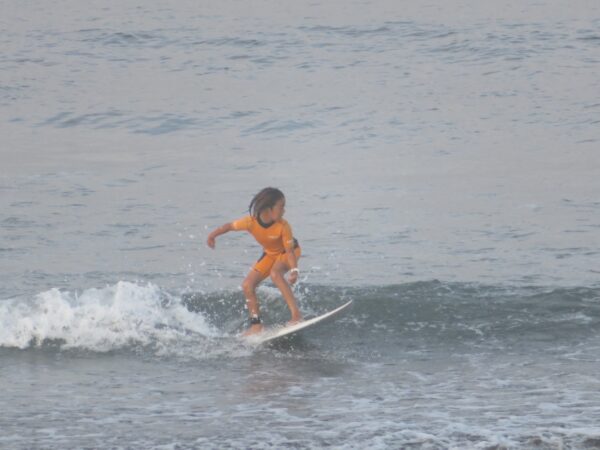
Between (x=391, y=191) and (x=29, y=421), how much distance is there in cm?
1003

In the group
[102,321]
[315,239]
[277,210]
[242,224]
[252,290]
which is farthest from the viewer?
[315,239]

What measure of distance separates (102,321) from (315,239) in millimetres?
4251

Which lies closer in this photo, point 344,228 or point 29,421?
point 29,421

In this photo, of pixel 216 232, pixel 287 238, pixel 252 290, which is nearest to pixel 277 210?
pixel 287 238

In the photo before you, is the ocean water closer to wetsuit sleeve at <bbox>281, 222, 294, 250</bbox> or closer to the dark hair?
wetsuit sleeve at <bbox>281, 222, 294, 250</bbox>

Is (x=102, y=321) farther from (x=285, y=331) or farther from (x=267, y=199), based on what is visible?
(x=267, y=199)

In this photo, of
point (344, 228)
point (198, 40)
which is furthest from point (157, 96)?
point (344, 228)

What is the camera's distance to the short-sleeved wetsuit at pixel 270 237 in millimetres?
11391

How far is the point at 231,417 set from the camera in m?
9.30

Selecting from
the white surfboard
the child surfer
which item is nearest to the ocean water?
the white surfboard

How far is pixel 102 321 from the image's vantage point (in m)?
12.1

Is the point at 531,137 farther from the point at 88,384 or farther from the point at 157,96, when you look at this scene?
the point at 88,384

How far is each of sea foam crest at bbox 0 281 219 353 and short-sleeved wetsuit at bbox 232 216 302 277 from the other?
922 millimetres

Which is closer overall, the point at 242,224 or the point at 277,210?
the point at 277,210
